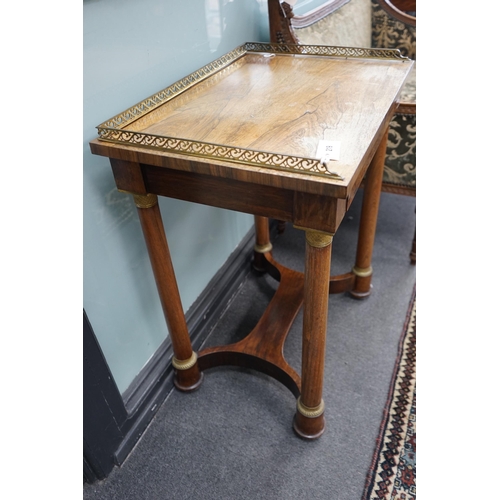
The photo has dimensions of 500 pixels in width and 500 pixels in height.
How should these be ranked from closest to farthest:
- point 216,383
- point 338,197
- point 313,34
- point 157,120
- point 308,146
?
point 338,197, point 308,146, point 157,120, point 216,383, point 313,34

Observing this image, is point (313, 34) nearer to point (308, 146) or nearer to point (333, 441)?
point (308, 146)

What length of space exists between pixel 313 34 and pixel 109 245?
1011 millimetres

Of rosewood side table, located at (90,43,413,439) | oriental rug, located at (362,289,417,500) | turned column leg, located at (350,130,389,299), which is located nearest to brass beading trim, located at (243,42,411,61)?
rosewood side table, located at (90,43,413,439)

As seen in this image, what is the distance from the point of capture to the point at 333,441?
116cm

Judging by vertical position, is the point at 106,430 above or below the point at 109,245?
below

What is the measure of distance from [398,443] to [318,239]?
0.69 m

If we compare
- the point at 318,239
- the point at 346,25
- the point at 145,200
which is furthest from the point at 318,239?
the point at 346,25

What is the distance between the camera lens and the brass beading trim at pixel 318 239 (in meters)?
0.78

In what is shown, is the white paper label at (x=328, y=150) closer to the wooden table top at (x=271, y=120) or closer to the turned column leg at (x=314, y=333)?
the wooden table top at (x=271, y=120)

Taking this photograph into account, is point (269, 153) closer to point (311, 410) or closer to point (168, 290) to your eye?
point (168, 290)

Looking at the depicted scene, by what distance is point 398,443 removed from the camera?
1.14 m

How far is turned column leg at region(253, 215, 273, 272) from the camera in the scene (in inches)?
61.7

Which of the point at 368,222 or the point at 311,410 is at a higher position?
the point at 368,222
